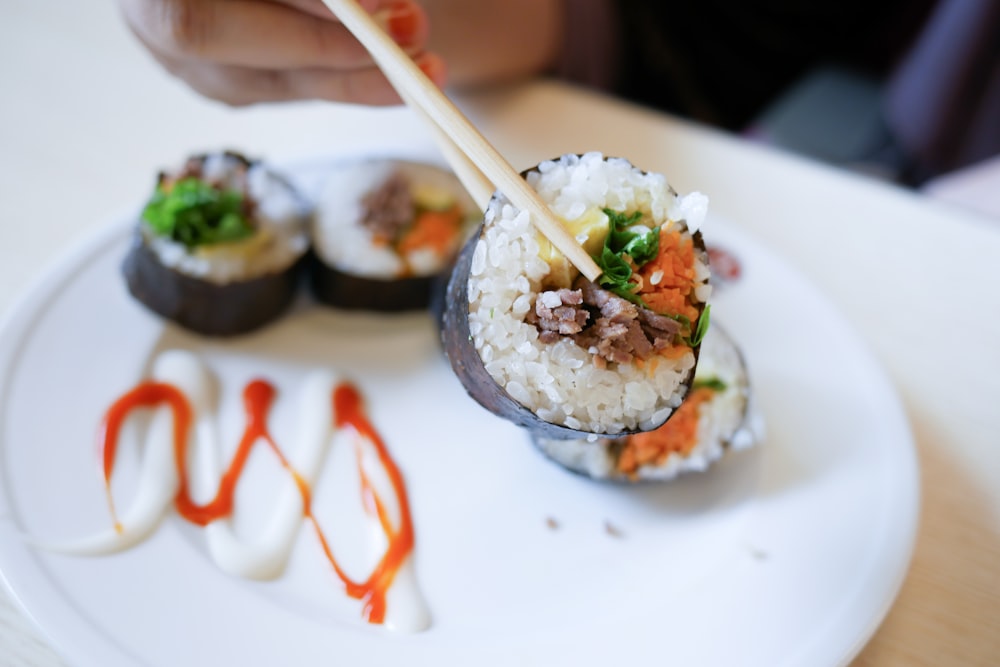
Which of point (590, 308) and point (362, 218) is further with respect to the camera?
point (362, 218)

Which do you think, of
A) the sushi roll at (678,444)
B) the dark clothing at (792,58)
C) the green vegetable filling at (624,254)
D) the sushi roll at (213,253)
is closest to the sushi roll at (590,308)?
the green vegetable filling at (624,254)

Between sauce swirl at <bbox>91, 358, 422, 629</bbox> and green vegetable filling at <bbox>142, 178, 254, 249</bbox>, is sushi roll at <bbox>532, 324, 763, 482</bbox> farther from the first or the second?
green vegetable filling at <bbox>142, 178, 254, 249</bbox>

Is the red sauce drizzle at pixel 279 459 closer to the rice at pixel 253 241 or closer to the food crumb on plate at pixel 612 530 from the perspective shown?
the rice at pixel 253 241

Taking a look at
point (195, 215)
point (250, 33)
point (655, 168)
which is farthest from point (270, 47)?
point (655, 168)

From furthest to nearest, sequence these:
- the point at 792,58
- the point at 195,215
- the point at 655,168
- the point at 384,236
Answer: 1. the point at 792,58
2. the point at 655,168
3. the point at 384,236
4. the point at 195,215

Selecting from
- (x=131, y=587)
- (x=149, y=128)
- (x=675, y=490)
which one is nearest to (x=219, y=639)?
(x=131, y=587)

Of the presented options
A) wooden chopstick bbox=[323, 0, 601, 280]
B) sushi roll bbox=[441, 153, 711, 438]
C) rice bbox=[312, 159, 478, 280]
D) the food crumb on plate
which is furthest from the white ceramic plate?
wooden chopstick bbox=[323, 0, 601, 280]

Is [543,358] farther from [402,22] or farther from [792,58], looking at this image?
[792,58]
